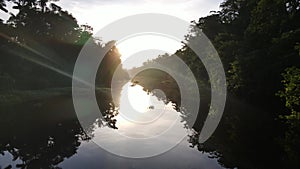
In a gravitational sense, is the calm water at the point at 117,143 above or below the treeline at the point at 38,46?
below

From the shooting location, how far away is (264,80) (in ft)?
107

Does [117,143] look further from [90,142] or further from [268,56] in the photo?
[268,56]

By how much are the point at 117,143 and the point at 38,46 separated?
42.0 metres

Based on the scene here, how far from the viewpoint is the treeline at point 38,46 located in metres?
44.0

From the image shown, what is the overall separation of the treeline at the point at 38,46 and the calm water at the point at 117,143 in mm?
17489

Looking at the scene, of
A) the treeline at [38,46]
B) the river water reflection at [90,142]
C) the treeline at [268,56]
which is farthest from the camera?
the treeline at [38,46]

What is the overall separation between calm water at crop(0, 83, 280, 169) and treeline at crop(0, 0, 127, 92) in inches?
689

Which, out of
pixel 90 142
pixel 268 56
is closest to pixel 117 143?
pixel 90 142

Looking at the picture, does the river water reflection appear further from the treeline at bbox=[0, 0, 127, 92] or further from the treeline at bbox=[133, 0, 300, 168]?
the treeline at bbox=[0, 0, 127, 92]

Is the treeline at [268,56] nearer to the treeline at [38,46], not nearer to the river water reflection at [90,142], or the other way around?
the river water reflection at [90,142]

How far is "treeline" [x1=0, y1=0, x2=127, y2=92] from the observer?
44.0 meters

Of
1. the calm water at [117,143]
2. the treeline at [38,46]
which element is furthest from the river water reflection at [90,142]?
the treeline at [38,46]

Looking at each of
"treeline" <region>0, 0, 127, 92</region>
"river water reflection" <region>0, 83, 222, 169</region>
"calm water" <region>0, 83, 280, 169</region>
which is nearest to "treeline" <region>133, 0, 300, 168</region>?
"calm water" <region>0, 83, 280, 169</region>

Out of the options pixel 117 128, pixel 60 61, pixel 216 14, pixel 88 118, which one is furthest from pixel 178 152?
pixel 216 14
